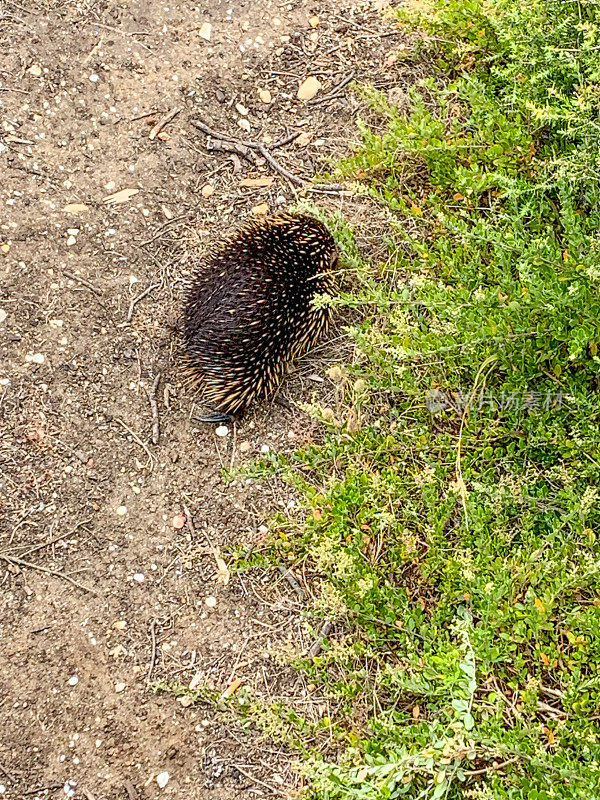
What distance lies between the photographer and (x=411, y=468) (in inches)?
118

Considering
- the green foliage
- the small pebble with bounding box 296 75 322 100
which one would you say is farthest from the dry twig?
the small pebble with bounding box 296 75 322 100

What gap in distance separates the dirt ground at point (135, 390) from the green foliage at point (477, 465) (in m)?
0.35

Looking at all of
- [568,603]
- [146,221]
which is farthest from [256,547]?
[146,221]

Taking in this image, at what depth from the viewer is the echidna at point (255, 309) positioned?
3238 millimetres

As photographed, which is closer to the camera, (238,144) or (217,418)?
(217,418)

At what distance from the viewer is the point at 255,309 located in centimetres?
327

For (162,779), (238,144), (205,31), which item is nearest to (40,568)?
(162,779)

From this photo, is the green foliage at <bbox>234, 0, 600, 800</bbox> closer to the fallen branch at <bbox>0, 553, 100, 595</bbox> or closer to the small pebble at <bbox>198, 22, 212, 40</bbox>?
the fallen branch at <bbox>0, 553, 100, 595</bbox>

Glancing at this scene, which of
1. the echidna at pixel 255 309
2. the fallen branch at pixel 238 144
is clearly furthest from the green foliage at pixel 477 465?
the fallen branch at pixel 238 144

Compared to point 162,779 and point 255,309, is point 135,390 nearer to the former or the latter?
point 255,309

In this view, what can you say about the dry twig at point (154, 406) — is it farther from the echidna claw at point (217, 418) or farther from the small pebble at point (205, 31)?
the small pebble at point (205, 31)

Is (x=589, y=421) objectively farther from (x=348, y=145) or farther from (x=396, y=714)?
(x=348, y=145)

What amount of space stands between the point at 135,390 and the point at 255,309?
70 cm

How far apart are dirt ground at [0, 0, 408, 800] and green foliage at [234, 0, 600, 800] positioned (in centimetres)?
35
